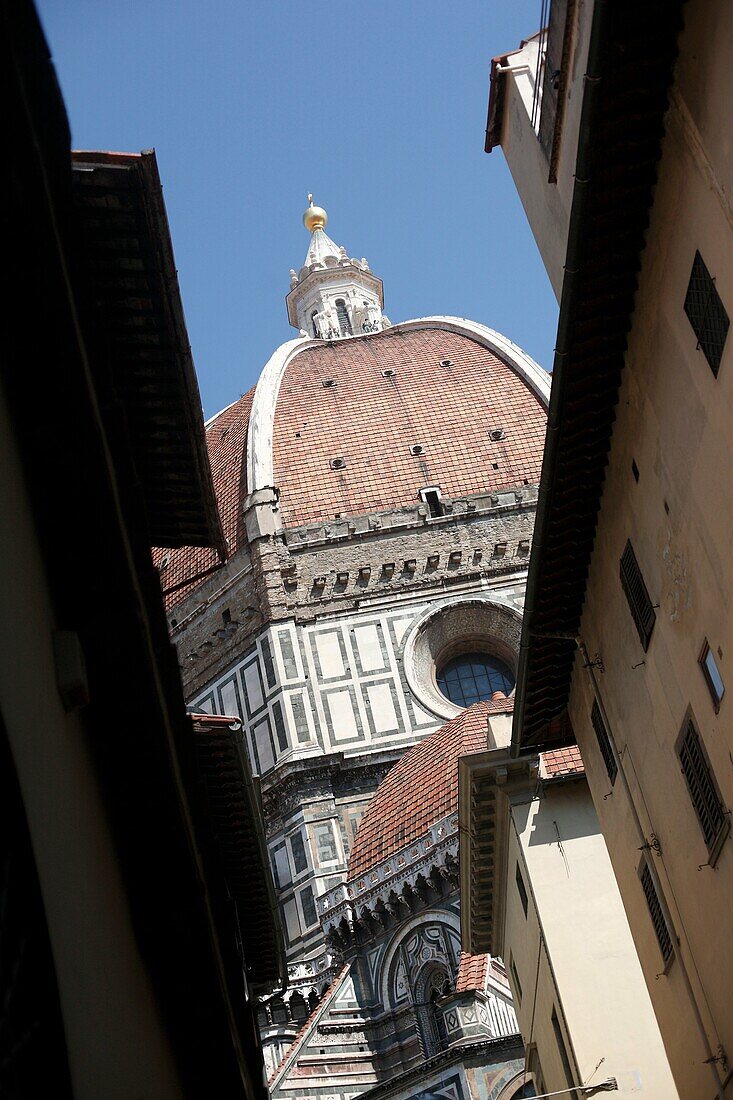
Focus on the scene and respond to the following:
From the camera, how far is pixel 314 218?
224 ft

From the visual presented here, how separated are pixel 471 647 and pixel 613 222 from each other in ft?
103

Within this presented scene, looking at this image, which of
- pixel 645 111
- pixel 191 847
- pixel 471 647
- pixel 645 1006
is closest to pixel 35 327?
pixel 191 847

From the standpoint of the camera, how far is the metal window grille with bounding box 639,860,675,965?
41.3 ft

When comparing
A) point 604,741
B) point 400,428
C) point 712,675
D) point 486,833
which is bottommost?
point 712,675

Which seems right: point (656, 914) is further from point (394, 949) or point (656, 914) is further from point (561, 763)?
point (394, 949)

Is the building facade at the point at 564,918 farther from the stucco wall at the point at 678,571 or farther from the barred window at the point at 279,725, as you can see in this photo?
the barred window at the point at 279,725

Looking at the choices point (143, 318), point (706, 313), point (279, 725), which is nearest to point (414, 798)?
point (279, 725)

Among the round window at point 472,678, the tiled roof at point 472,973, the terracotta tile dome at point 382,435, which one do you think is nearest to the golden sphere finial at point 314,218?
the terracotta tile dome at point 382,435

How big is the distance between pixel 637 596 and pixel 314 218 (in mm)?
59050

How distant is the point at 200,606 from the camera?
136 ft

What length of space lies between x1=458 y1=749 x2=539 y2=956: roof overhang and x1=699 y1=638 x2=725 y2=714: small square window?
567cm

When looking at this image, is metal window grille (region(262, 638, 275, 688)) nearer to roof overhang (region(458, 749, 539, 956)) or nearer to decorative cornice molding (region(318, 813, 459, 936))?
decorative cornice molding (region(318, 813, 459, 936))

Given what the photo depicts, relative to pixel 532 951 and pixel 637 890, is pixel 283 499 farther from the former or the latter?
pixel 637 890

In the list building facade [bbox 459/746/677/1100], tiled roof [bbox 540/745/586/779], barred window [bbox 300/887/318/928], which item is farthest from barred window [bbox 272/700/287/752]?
tiled roof [bbox 540/745/586/779]
